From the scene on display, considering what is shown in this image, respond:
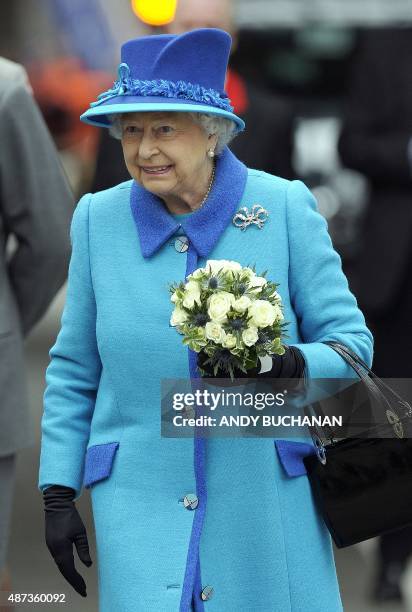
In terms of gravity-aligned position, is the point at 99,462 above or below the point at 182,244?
below

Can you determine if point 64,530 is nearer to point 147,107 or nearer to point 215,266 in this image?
point 215,266

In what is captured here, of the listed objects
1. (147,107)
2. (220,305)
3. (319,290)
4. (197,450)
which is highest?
(147,107)

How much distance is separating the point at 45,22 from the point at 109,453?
689cm

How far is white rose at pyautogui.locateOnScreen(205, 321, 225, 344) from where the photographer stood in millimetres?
2913

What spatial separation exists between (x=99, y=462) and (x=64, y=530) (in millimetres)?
170

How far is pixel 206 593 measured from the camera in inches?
129

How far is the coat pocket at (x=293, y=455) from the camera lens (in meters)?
3.30

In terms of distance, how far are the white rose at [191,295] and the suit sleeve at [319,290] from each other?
387 millimetres

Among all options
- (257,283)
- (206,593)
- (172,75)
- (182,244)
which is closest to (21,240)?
(182,244)

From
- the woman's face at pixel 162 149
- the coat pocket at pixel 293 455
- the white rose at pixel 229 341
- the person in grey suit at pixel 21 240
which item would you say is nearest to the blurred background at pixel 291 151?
the coat pocket at pixel 293 455

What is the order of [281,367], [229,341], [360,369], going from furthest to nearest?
[360,369]
[281,367]
[229,341]

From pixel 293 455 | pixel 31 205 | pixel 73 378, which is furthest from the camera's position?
pixel 31 205

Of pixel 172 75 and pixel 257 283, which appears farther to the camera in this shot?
pixel 172 75

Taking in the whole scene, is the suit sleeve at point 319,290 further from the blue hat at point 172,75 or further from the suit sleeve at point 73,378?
the suit sleeve at point 73,378
